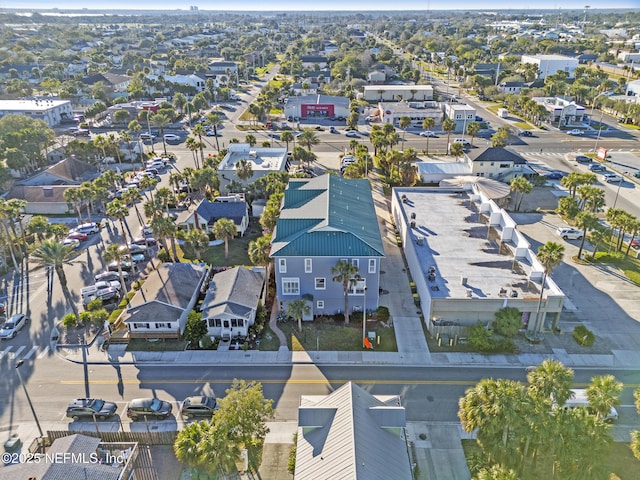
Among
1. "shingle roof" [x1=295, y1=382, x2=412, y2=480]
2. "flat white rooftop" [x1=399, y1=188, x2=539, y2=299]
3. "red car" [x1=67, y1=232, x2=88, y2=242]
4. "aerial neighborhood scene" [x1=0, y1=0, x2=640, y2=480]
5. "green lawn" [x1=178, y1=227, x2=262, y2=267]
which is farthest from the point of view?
"red car" [x1=67, y1=232, x2=88, y2=242]

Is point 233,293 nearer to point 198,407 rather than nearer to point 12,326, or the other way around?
point 198,407

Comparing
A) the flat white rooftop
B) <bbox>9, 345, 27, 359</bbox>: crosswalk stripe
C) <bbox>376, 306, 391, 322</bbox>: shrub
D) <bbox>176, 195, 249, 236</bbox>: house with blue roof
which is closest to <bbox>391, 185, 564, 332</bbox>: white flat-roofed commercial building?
the flat white rooftop

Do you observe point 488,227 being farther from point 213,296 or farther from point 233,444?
point 233,444

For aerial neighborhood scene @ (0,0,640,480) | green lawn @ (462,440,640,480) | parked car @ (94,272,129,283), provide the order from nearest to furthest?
aerial neighborhood scene @ (0,0,640,480)
green lawn @ (462,440,640,480)
parked car @ (94,272,129,283)

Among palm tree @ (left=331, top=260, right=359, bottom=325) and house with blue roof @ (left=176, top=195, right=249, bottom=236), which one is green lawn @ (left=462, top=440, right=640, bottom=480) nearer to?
palm tree @ (left=331, top=260, right=359, bottom=325)

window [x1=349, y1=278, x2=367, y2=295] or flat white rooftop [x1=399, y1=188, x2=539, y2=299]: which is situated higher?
flat white rooftop [x1=399, y1=188, x2=539, y2=299]

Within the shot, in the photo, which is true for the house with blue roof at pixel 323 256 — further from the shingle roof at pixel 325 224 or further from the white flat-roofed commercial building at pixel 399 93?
the white flat-roofed commercial building at pixel 399 93
